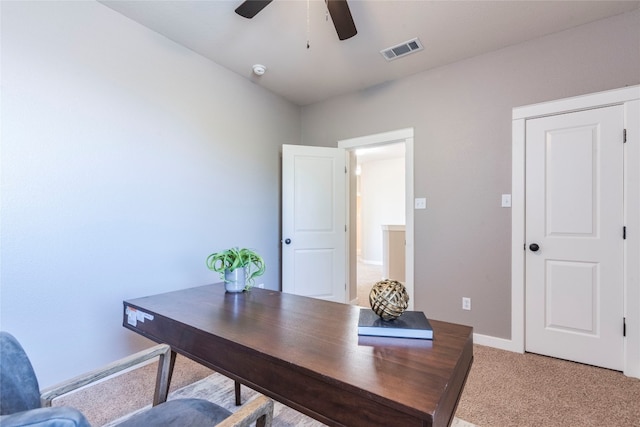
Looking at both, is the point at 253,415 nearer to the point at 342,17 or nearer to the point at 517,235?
the point at 342,17

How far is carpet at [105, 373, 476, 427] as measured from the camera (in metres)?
1.60

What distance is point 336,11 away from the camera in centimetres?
167

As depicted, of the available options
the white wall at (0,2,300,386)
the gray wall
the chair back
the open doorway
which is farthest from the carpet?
the open doorway

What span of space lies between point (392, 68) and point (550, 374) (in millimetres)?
2906

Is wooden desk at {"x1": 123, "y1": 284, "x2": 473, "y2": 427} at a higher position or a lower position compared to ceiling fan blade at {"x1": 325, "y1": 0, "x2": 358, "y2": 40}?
lower

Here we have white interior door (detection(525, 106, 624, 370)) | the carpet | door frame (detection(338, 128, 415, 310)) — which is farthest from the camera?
door frame (detection(338, 128, 415, 310))

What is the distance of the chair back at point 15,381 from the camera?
2.44 ft

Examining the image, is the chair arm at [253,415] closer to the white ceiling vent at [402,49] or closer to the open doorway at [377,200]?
the white ceiling vent at [402,49]

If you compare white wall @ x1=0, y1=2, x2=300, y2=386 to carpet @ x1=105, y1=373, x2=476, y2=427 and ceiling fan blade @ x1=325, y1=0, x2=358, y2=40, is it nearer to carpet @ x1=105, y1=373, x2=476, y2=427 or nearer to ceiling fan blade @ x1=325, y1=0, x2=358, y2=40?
carpet @ x1=105, y1=373, x2=476, y2=427

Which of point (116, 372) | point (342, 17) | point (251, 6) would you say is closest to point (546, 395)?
point (116, 372)

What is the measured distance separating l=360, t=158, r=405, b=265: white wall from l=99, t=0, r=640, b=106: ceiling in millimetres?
4206

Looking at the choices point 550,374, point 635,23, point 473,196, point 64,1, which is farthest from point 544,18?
point 64,1

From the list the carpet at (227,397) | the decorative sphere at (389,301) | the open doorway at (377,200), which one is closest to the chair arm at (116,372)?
the carpet at (227,397)

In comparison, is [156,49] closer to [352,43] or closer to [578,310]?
[352,43]
